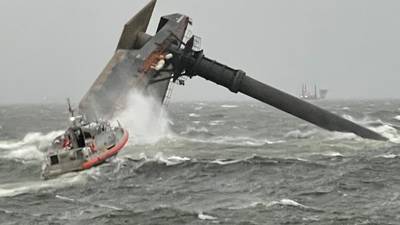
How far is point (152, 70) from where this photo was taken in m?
45.7

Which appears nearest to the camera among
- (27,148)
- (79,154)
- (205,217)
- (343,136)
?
(205,217)

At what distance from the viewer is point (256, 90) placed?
4516 cm

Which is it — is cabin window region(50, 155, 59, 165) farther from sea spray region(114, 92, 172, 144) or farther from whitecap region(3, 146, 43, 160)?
sea spray region(114, 92, 172, 144)

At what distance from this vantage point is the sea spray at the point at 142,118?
149 feet

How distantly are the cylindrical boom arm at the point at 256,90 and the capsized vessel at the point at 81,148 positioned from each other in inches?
478

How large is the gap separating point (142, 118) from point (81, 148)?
17.6m

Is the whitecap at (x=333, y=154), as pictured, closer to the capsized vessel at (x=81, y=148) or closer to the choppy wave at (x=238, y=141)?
the choppy wave at (x=238, y=141)

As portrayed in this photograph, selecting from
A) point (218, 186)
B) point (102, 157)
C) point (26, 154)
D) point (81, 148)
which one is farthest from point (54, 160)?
point (26, 154)

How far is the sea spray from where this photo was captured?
45269 mm

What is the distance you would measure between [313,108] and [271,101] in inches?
161

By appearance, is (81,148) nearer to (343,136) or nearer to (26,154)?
(26,154)

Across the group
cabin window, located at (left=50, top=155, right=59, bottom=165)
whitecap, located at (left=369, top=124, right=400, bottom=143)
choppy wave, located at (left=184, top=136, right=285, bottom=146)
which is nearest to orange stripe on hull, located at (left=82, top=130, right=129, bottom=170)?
cabin window, located at (left=50, top=155, right=59, bottom=165)

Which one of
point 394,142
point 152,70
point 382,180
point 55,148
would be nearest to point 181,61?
point 152,70

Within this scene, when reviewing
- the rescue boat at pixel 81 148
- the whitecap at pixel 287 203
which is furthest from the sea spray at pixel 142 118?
the whitecap at pixel 287 203
